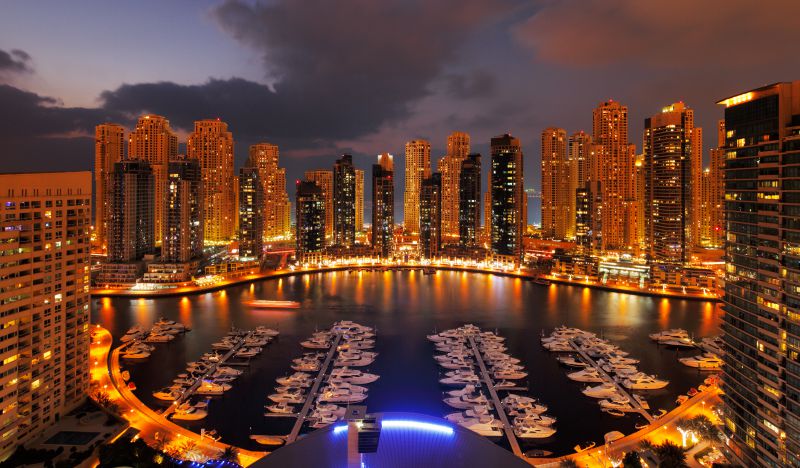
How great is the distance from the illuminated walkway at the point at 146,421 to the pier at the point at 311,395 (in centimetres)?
153

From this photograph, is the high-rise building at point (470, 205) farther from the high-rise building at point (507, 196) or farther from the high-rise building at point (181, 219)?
the high-rise building at point (181, 219)

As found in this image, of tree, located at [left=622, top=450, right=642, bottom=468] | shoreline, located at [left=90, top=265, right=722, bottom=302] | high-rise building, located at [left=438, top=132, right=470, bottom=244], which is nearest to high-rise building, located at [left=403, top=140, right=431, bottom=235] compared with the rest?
high-rise building, located at [left=438, top=132, right=470, bottom=244]

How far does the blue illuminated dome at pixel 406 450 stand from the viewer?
29.9 ft

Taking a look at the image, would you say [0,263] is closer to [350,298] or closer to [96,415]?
[96,415]

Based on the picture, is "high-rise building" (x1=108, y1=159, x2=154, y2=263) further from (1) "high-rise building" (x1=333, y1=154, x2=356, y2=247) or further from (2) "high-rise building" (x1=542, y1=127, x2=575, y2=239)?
(2) "high-rise building" (x1=542, y1=127, x2=575, y2=239)

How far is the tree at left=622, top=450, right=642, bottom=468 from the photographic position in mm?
12180

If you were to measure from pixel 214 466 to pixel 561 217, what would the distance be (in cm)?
7112

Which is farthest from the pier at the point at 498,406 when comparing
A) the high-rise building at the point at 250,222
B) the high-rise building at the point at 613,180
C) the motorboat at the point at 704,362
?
the high-rise building at the point at 613,180

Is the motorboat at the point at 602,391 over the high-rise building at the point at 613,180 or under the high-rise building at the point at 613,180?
under

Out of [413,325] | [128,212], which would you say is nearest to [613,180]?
[413,325]

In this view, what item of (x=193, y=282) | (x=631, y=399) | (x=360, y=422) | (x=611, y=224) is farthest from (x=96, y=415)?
(x=611, y=224)

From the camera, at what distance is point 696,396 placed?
57.6 ft

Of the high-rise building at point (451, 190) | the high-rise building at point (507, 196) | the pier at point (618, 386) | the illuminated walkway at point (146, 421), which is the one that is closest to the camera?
the illuminated walkway at point (146, 421)

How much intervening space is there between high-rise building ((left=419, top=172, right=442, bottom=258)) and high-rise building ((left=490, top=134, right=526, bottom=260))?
20.2 ft
